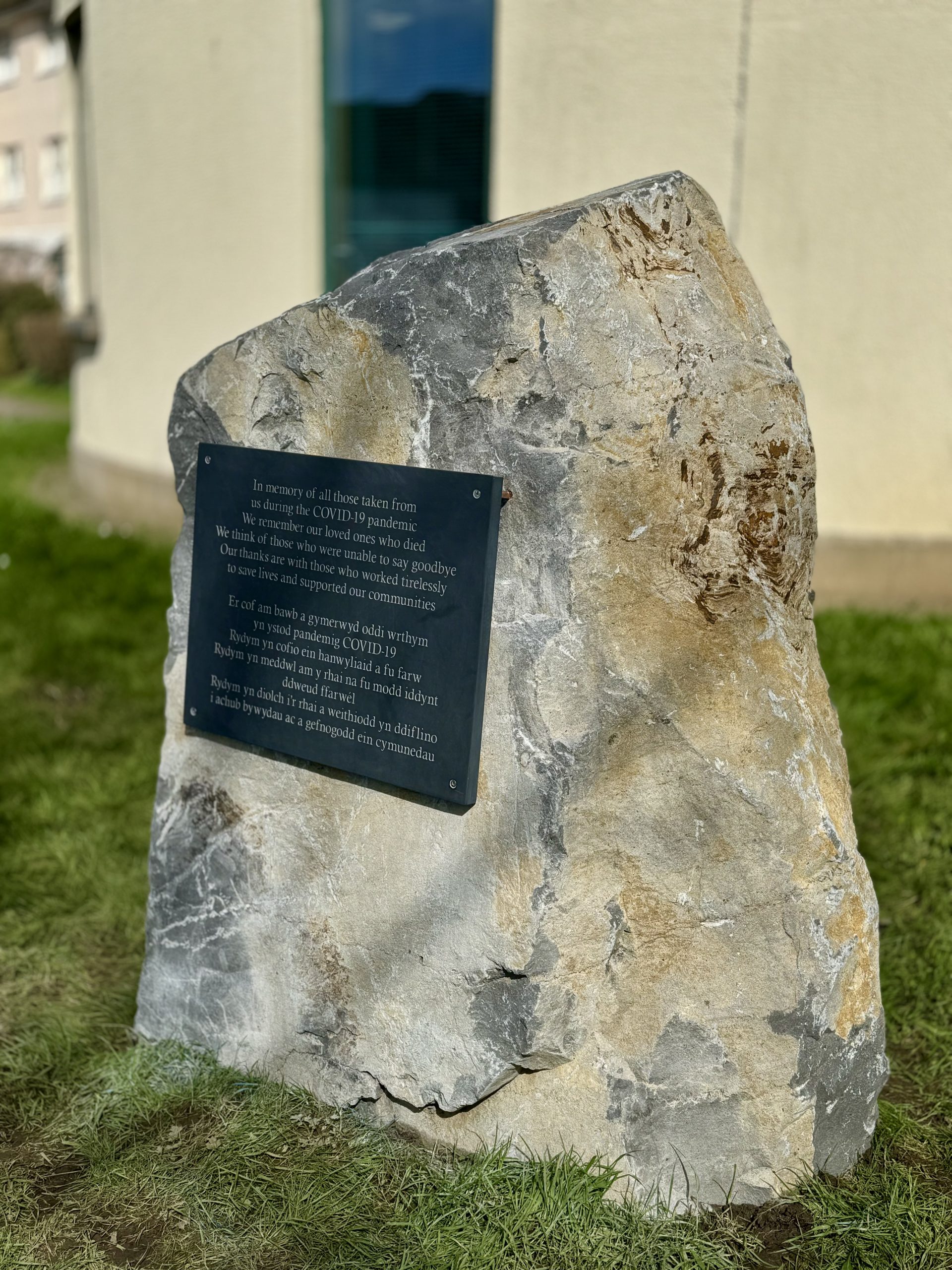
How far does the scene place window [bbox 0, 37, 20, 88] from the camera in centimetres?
2312

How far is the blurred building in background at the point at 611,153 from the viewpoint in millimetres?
5203

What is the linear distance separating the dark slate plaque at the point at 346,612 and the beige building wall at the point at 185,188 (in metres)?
4.35

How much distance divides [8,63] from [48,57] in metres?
2.22

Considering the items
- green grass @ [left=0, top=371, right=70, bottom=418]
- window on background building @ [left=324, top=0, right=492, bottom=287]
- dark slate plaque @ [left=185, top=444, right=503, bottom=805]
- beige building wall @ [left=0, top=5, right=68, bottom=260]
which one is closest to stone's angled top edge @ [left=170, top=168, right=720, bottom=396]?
dark slate plaque @ [left=185, top=444, right=503, bottom=805]

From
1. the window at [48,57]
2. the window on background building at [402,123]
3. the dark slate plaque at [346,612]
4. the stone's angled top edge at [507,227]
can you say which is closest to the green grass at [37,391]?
the window on background building at [402,123]

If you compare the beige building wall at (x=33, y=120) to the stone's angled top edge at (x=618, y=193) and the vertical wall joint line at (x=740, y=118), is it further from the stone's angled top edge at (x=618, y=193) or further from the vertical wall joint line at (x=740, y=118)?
the stone's angled top edge at (x=618, y=193)

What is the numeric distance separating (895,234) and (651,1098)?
14.0 feet

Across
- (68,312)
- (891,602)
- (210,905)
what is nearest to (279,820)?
(210,905)

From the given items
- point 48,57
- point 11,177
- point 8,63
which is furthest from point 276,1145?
point 8,63

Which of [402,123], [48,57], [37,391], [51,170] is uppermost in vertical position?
[48,57]

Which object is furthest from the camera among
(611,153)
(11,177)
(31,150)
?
(11,177)

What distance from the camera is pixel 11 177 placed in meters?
24.5

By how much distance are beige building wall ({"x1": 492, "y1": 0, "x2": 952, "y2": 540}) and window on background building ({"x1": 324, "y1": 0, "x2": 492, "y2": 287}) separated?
436 millimetres

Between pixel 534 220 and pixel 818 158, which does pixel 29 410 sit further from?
pixel 534 220
